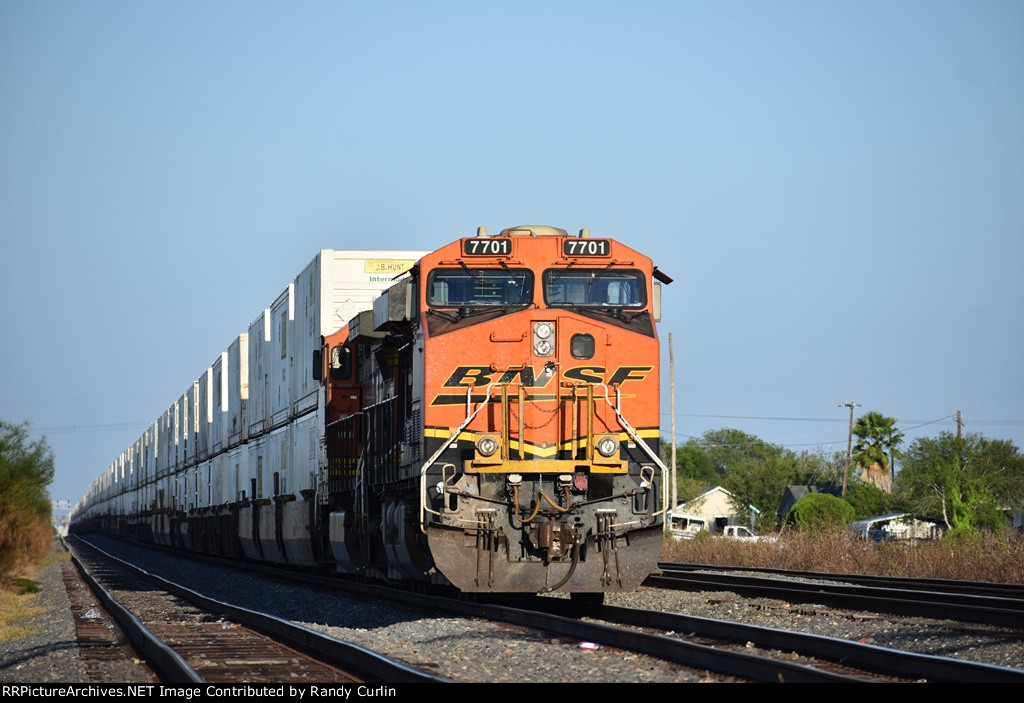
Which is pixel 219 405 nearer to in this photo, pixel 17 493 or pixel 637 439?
pixel 17 493

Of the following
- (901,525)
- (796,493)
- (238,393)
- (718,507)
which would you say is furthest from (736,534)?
(718,507)

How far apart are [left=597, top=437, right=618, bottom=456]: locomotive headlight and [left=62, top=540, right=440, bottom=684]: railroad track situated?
323 centimetres

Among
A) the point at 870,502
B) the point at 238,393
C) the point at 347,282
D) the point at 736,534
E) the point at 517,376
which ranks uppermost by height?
the point at 347,282

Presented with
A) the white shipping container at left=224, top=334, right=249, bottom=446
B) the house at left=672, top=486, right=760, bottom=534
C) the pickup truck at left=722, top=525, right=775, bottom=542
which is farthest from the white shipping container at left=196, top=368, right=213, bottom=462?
the house at left=672, top=486, right=760, bottom=534

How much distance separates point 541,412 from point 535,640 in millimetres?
2528

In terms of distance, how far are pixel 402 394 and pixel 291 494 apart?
25.0ft

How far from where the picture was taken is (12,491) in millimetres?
29906

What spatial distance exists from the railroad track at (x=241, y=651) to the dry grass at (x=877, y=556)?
444 inches

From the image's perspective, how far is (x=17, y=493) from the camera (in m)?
30.2

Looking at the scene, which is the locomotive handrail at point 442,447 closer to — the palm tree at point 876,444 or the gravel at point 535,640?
the gravel at point 535,640

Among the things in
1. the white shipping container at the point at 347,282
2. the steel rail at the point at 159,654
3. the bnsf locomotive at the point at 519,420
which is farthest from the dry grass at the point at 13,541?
the bnsf locomotive at the point at 519,420

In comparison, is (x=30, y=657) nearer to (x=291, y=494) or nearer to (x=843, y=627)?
(x=843, y=627)

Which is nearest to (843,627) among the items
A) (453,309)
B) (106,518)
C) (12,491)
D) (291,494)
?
(453,309)

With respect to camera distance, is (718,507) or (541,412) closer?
(541,412)
